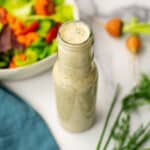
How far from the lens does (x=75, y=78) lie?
765 mm

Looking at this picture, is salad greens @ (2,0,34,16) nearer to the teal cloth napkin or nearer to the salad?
the salad

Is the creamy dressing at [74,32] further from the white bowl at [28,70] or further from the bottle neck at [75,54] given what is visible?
the white bowl at [28,70]

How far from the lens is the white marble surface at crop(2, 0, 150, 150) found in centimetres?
87

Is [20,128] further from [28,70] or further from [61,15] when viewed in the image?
[61,15]

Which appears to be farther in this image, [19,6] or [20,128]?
[19,6]

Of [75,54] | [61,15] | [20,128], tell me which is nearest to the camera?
[75,54]

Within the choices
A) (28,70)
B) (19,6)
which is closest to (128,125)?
(28,70)

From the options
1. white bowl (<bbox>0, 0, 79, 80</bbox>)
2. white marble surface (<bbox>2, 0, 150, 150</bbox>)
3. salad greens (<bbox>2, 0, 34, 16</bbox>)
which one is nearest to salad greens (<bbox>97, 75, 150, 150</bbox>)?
white marble surface (<bbox>2, 0, 150, 150</bbox>)

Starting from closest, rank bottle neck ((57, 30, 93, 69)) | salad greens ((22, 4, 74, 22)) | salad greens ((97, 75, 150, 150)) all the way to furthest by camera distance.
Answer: bottle neck ((57, 30, 93, 69)) < salad greens ((97, 75, 150, 150)) < salad greens ((22, 4, 74, 22))

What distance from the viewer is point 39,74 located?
0.94 metres

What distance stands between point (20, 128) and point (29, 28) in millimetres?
209

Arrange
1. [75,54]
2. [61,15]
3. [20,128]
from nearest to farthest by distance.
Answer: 1. [75,54]
2. [20,128]
3. [61,15]

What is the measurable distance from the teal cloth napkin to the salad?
7 centimetres

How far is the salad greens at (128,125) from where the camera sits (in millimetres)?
839
